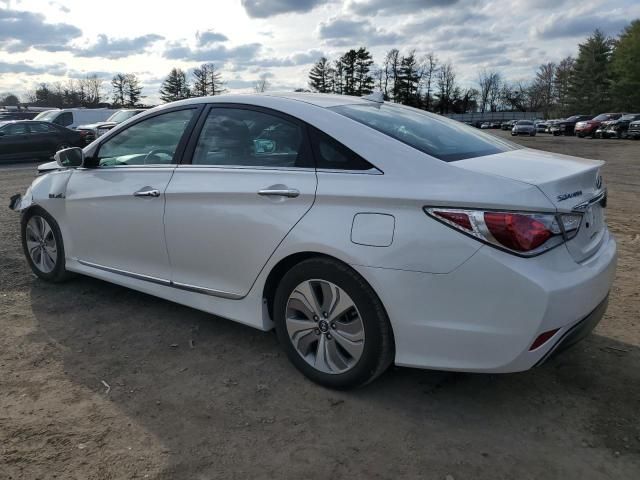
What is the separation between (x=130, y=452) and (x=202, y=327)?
1.47 m

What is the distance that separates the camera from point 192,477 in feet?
7.94

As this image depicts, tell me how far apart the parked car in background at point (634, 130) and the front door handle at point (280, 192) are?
3526 centimetres

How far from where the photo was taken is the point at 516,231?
246 centimetres

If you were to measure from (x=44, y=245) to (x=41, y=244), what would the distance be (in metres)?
0.05

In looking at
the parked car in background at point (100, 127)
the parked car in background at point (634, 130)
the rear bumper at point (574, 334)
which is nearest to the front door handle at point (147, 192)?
the rear bumper at point (574, 334)

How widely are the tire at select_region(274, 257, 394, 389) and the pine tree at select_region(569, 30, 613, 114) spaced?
7424 cm

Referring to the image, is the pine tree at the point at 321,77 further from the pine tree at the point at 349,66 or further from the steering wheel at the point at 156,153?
the steering wheel at the point at 156,153

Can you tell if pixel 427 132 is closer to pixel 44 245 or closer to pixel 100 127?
pixel 44 245

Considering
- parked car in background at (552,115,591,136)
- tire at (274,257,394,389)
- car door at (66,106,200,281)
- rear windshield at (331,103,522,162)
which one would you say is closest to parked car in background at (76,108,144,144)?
car door at (66,106,200,281)

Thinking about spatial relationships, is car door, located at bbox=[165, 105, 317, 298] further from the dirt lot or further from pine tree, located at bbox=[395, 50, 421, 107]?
pine tree, located at bbox=[395, 50, 421, 107]

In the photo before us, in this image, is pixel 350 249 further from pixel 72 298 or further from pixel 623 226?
pixel 623 226

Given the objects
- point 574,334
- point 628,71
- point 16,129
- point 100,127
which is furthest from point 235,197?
point 628,71

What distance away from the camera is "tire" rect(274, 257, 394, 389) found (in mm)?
2826

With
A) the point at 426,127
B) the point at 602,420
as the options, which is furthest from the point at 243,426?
the point at 426,127
